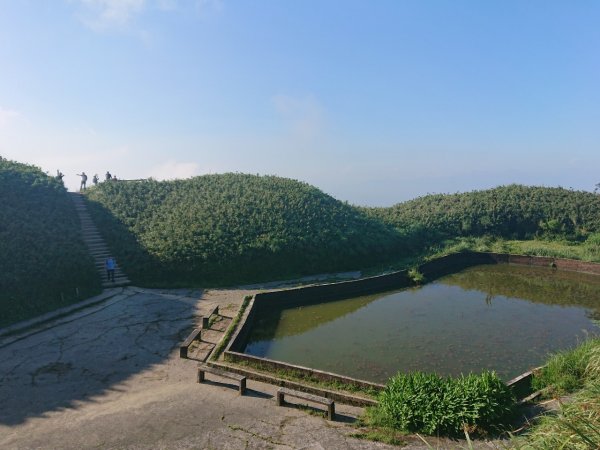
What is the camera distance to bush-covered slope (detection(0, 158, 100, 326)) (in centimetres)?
1559

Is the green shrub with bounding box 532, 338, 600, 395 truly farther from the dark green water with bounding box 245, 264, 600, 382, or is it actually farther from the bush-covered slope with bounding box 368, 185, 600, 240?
the bush-covered slope with bounding box 368, 185, 600, 240

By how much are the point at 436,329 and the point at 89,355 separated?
11292 millimetres

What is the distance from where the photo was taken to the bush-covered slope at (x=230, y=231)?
20.8 meters

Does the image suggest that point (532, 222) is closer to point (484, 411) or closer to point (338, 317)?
point (338, 317)

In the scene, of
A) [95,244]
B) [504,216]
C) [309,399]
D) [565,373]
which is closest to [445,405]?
[309,399]

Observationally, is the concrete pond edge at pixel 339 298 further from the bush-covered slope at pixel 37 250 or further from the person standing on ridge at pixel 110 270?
the bush-covered slope at pixel 37 250

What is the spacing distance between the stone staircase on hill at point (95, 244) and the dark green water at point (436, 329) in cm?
783

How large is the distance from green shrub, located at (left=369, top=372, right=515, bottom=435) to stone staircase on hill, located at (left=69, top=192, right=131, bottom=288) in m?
14.7

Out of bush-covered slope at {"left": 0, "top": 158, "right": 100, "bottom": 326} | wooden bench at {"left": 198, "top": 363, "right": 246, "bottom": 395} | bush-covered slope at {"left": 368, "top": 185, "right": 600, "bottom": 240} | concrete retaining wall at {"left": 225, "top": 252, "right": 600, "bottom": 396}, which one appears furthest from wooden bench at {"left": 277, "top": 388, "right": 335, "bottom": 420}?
bush-covered slope at {"left": 368, "top": 185, "right": 600, "bottom": 240}

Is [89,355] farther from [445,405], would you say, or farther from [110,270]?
[445,405]

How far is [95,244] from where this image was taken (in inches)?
862

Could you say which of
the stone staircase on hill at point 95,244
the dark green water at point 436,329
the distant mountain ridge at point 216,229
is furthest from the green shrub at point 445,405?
the stone staircase on hill at point 95,244

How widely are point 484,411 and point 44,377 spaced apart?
10295 mm

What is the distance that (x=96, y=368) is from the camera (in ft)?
35.7
